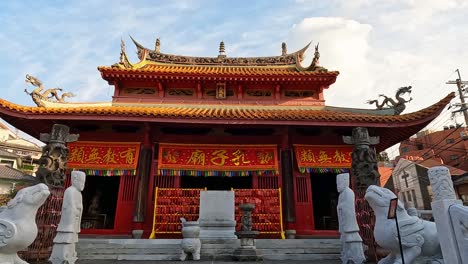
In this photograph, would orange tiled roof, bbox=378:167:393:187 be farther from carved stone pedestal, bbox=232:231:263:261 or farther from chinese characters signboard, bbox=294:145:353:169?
carved stone pedestal, bbox=232:231:263:261

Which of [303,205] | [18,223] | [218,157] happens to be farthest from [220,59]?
[18,223]

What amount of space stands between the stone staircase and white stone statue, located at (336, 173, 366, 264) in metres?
1.33

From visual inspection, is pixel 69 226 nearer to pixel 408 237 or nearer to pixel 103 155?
pixel 103 155

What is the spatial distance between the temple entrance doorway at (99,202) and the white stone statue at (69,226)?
5.76m

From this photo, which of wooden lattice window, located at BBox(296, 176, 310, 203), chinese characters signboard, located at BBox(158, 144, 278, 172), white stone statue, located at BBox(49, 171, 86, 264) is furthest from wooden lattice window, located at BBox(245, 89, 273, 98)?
white stone statue, located at BBox(49, 171, 86, 264)

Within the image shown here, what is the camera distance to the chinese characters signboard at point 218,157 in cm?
1052

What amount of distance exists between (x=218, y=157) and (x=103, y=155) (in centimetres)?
416

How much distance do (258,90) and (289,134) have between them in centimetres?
332

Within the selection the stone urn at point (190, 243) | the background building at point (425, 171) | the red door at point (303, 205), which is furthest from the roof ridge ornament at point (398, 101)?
the background building at point (425, 171)

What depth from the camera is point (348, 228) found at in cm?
680

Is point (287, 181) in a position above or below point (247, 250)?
above

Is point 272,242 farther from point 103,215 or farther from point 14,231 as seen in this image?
point 103,215

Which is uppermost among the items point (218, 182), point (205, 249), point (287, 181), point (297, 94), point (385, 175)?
point (385, 175)

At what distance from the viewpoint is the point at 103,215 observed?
12.9 m
